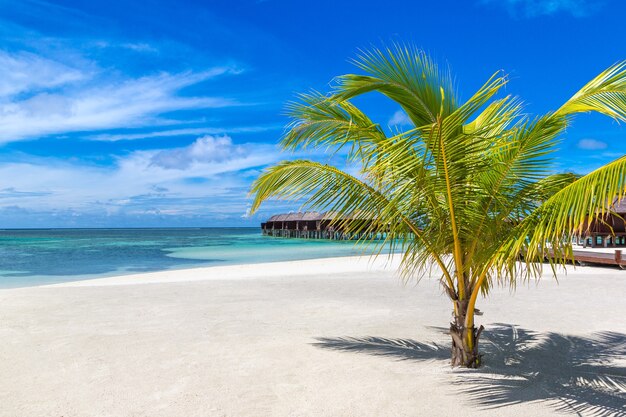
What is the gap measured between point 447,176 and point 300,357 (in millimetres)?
2544

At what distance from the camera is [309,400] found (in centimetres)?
407

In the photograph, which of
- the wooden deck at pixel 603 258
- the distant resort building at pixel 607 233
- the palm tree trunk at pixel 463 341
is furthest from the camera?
the distant resort building at pixel 607 233

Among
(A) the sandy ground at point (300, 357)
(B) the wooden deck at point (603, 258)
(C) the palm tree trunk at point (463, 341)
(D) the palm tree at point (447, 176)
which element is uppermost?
(D) the palm tree at point (447, 176)

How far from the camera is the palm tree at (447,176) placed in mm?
4203

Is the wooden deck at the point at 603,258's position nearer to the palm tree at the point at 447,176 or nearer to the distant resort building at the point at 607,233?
the distant resort building at the point at 607,233

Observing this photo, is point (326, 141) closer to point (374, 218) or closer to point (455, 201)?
point (374, 218)

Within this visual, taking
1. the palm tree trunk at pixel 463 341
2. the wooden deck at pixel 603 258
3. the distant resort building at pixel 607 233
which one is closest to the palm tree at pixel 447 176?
the palm tree trunk at pixel 463 341

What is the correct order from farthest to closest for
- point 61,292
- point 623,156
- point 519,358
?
point 61,292
point 519,358
point 623,156

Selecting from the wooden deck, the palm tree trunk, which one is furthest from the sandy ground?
the wooden deck

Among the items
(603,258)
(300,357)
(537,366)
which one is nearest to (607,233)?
(603,258)

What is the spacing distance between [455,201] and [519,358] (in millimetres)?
2057

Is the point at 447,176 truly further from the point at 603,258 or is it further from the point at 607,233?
the point at 607,233

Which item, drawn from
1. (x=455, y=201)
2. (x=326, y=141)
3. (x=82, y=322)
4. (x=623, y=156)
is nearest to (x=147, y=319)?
(x=82, y=322)

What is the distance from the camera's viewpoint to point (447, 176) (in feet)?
14.2
